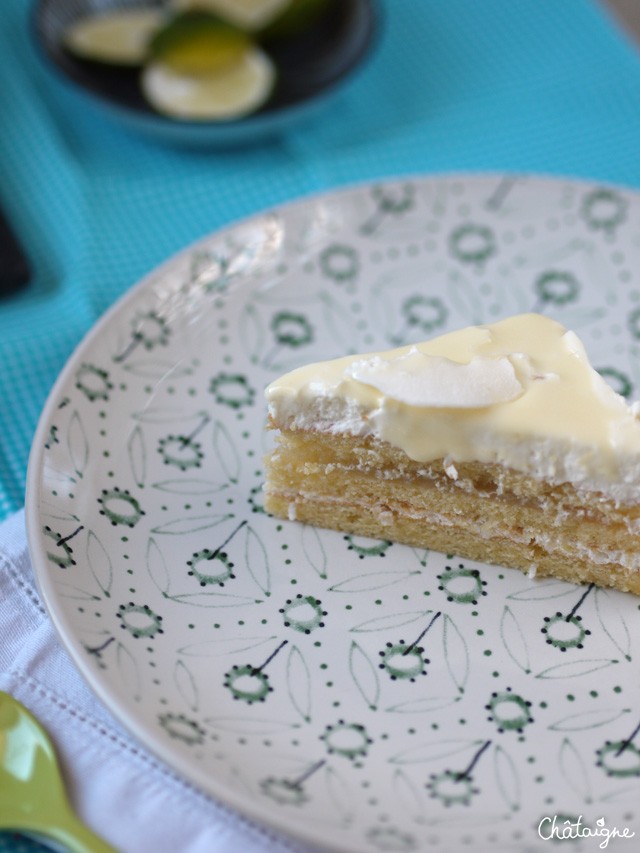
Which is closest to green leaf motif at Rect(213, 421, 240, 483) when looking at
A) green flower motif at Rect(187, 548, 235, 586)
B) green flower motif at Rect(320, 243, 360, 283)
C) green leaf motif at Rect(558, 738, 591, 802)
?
green flower motif at Rect(187, 548, 235, 586)

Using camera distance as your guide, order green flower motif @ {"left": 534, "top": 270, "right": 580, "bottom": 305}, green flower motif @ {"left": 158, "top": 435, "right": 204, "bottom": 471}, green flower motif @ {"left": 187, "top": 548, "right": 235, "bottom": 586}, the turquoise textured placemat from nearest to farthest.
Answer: green flower motif @ {"left": 187, "top": 548, "right": 235, "bottom": 586} < green flower motif @ {"left": 158, "top": 435, "right": 204, "bottom": 471} < green flower motif @ {"left": 534, "top": 270, "right": 580, "bottom": 305} < the turquoise textured placemat

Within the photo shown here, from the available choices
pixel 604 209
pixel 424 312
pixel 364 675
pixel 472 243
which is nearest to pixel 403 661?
pixel 364 675

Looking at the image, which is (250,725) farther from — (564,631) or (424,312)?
(424,312)

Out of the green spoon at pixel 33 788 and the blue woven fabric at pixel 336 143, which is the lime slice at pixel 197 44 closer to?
the blue woven fabric at pixel 336 143

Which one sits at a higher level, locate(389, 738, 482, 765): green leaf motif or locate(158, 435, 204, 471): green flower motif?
locate(158, 435, 204, 471): green flower motif

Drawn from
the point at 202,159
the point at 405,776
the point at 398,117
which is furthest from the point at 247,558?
the point at 398,117

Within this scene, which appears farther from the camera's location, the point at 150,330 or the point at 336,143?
the point at 336,143

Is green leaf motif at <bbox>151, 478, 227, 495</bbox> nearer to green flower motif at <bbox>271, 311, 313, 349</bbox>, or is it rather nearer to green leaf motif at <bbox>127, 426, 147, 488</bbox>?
green leaf motif at <bbox>127, 426, 147, 488</bbox>

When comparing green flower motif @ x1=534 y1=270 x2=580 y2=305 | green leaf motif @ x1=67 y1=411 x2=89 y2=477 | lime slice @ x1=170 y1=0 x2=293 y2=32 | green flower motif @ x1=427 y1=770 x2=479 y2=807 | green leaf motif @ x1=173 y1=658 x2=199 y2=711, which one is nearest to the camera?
green flower motif @ x1=427 y1=770 x2=479 y2=807
